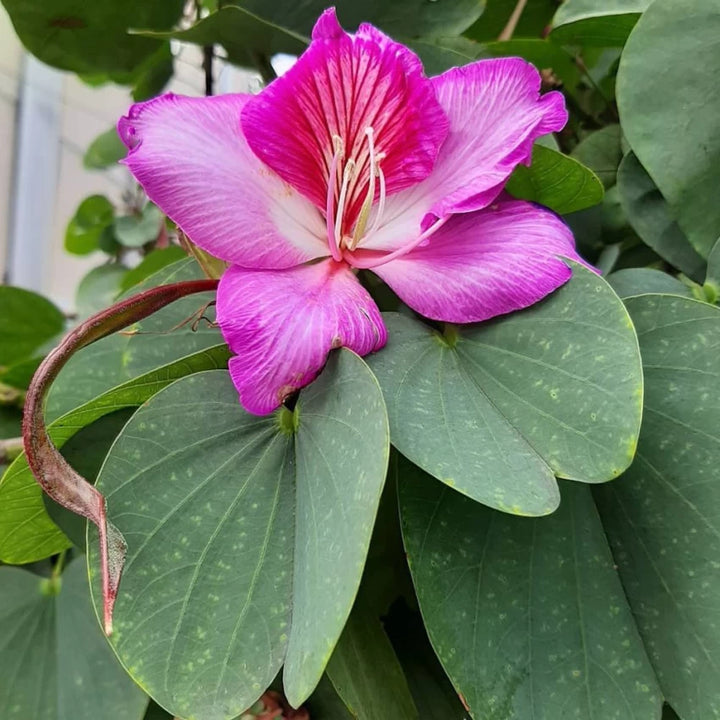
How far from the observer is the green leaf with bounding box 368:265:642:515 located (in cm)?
21

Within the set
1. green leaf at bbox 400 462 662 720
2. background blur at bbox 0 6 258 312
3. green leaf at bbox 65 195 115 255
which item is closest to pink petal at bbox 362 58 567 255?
A: green leaf at bbox 400 462 662 720

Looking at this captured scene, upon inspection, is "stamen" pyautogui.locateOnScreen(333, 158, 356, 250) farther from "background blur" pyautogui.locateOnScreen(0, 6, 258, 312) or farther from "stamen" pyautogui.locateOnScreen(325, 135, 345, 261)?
"background blur" pyautogui.locateOnScreen(0, 6, 258, 312)

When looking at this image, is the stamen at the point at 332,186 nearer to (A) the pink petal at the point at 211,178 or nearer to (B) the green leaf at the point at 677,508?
(A) the pink petal at the point at 211,178

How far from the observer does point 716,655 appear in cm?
24

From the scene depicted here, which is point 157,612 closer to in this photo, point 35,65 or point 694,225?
point 694,225

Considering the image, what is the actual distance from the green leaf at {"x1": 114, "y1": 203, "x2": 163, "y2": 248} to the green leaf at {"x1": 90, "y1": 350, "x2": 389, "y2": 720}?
1.81 ft

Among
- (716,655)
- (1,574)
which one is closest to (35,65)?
(1,574)

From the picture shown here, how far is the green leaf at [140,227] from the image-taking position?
2.54 feet

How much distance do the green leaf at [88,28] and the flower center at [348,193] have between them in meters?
A: 0.21

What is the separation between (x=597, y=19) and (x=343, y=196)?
0.57 ft

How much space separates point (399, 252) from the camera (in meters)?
0.26

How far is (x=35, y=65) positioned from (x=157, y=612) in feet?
5.06

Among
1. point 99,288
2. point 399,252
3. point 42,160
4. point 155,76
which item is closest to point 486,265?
point 399,252

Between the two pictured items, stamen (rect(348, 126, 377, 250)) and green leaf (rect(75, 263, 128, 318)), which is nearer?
stamen (rect(348, 126, 377, 250))
